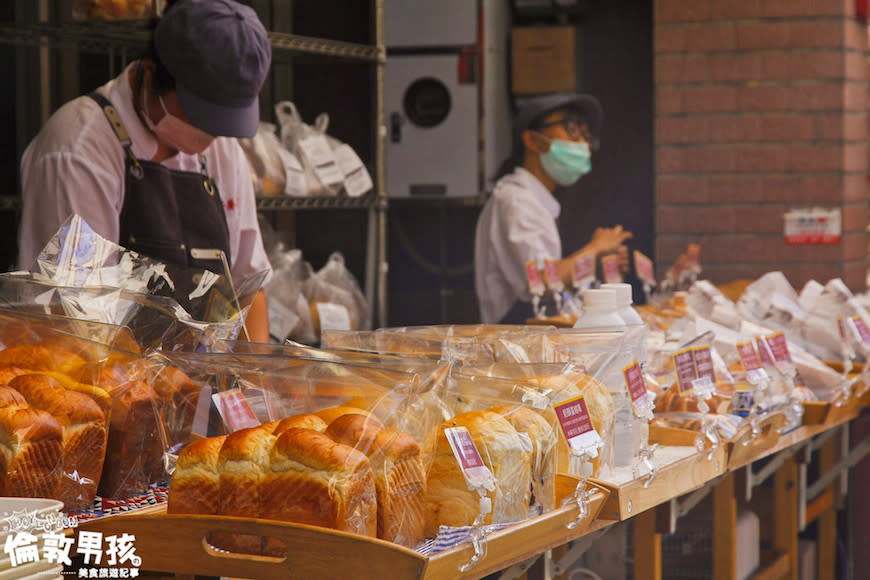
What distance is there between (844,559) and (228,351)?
2410mm

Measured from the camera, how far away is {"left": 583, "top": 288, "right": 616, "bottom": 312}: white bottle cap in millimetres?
1956

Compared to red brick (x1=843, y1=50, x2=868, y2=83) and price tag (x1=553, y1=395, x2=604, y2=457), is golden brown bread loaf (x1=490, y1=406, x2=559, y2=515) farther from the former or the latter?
red brick (x1=843, y1=50, x2=868, y2=83)

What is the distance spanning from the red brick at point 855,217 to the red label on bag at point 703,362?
2.31 meters

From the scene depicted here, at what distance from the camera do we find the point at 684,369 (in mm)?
2141

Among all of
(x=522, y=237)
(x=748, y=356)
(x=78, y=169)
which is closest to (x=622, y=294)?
(x=748, y=356)

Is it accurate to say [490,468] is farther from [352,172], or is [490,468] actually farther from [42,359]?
[352,172]

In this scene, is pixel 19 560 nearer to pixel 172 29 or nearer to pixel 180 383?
pixel 180 383

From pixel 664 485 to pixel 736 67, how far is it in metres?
2.86

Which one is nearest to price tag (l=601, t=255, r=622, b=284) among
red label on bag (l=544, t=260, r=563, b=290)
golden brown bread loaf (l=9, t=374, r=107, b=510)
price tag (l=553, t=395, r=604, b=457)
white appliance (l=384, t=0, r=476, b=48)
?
red label on bag (l=544, t=260, r=563, b=290)

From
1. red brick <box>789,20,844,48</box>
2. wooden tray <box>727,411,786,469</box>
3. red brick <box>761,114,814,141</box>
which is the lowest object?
wooden tray <box>727,411,786,469</box>

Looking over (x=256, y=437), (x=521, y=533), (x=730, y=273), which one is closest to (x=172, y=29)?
(x=256, y=437)

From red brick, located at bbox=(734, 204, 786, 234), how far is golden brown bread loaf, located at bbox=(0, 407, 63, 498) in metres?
3.45

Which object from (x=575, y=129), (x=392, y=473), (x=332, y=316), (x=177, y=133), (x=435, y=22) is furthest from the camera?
(x=435, y=22)

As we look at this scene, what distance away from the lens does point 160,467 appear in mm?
1500
